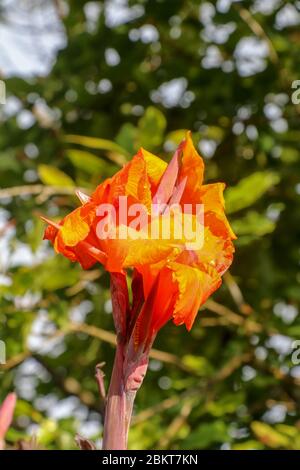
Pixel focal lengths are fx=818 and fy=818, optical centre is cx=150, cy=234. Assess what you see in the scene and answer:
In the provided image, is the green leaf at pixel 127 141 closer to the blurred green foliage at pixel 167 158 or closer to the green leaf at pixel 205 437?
the blurred green foliage at pixel 167 158

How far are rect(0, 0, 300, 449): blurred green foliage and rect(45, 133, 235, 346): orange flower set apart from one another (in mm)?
774

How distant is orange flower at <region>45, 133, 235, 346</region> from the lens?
0.59 metres

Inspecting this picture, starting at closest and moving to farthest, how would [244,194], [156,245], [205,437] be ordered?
1. [156,245]
2. [205,437]
3. [244,194]

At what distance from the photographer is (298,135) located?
183 cm

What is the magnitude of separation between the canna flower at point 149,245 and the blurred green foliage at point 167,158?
2.54ft

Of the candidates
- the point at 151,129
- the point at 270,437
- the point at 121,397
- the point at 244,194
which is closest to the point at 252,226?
the point at 244,194

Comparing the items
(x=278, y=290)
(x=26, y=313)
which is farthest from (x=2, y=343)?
(x=278, y=290)

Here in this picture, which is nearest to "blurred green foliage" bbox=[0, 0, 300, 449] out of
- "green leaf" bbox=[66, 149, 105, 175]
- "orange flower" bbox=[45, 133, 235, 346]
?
"green leaf" bbox=[66, 149, 105, 175]

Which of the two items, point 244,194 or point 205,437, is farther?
point 244,194

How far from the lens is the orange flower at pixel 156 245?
1.93 ft

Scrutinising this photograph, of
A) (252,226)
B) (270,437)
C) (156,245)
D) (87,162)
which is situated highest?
(87,162)

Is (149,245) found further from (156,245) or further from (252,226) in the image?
(252,226)

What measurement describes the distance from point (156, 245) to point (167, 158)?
111 centimetres

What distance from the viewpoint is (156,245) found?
577 mm
